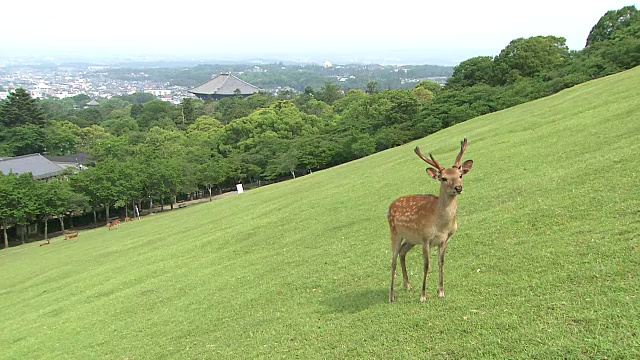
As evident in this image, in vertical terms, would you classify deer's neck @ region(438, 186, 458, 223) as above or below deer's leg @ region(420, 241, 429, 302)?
above

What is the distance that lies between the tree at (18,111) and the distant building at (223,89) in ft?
225

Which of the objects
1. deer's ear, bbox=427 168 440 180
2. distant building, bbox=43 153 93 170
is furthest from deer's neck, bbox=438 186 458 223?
distant building, bbox=43 153 93 170

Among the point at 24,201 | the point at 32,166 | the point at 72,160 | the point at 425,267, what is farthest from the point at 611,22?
the point at 72,160

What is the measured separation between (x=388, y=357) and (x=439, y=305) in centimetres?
122

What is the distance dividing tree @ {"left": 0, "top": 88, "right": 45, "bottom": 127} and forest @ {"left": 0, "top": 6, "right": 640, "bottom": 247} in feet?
0.55

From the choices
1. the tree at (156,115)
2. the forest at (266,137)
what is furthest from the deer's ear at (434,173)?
the tree at (156,115)

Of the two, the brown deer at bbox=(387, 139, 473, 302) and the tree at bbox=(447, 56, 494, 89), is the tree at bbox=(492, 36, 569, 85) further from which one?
the brown deer at bbox=(387, 139, 473, 302)

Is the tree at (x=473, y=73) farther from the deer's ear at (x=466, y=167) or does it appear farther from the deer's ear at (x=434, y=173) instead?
the deer's ear at (x=434, y=173)

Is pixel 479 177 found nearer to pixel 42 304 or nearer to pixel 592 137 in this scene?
pixel 592 137

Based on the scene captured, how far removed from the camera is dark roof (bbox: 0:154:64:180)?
4906 centimetres

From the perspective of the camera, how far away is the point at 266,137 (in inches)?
2320


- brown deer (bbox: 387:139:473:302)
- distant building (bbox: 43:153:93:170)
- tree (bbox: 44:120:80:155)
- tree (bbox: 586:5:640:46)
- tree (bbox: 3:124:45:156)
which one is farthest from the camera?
tree (bbox: 44:120:80:155)

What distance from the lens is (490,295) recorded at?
6.03m

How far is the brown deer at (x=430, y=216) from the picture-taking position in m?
5.59
